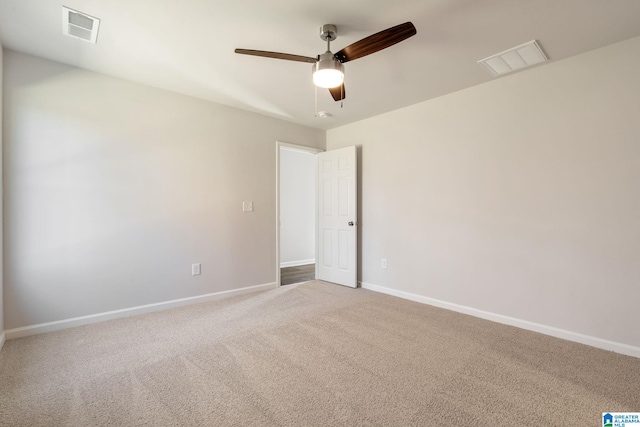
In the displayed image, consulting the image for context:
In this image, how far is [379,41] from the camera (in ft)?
5.99

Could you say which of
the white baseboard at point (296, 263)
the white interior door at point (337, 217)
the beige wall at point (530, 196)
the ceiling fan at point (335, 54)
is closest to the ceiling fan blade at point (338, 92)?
the ceiling fan at point (335, 54)

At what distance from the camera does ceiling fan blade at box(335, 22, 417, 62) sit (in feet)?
5.53

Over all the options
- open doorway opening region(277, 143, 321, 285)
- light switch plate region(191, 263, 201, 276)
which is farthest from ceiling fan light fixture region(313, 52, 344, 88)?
open doorway opening region(277, 143, 321, 285)

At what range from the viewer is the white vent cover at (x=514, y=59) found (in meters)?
2.40

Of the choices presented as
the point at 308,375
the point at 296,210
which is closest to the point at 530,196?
the point at 308,375

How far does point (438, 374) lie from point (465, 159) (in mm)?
2264

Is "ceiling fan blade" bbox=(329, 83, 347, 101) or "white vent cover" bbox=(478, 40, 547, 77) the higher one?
"white vent cover" bbox=(478, 40, 547, 77)

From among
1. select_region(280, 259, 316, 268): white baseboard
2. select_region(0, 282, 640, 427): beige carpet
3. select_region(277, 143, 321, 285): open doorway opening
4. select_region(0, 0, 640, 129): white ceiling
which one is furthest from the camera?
select_region(277, 143, 321, 285): open doorway opening

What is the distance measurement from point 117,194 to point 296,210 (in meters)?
3.91

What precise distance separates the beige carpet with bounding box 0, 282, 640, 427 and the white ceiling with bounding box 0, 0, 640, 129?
2.48 meters

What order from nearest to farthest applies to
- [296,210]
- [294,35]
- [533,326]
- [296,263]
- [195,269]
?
[294,35] → [533,326] → [195,269] → [296,263] → [296,210]

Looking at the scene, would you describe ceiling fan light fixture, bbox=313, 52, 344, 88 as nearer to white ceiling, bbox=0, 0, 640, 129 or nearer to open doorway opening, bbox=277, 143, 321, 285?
white ceiling, bbox=0, 0, 640, 129

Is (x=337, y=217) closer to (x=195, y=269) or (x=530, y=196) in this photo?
(x=195, y=269)

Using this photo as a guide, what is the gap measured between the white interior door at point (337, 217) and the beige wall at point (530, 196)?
1.85 ft
